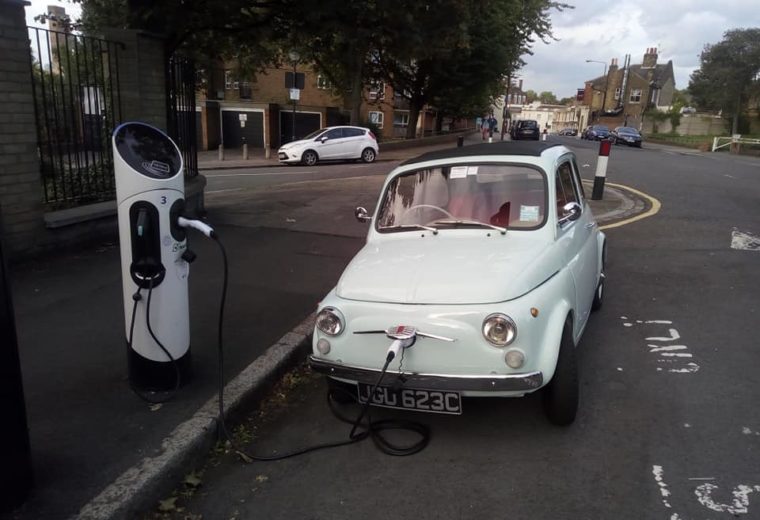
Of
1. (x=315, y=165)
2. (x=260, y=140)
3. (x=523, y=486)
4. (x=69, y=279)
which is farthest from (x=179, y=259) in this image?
(x=260, y=140)

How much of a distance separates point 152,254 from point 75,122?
4744 mm

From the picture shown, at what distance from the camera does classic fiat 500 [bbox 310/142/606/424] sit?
3230 mm

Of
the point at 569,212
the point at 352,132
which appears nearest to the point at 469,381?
the point at 569,212

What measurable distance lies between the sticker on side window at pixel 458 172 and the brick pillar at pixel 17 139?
458 centimetres

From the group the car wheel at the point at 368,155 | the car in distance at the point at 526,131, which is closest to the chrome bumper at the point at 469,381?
the car wheel at the point at 368,155

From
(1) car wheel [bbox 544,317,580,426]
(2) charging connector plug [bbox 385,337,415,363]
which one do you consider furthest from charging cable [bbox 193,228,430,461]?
(1) car wheel [bbox 544,317,580,426]

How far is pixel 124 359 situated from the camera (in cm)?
432

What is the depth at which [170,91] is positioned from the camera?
8867 millimetres

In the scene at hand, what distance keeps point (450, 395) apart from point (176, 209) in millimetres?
2021

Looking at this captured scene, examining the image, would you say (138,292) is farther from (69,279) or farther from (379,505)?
(69,279)

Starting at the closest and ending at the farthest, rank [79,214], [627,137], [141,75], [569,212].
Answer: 1. [569,212]
2. [79,214]
3. [141,75]
4. [627,137]

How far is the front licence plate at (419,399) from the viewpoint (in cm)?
332

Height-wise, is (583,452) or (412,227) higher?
(412,227)

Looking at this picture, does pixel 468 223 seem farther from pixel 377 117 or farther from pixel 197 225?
pixel 377 117
